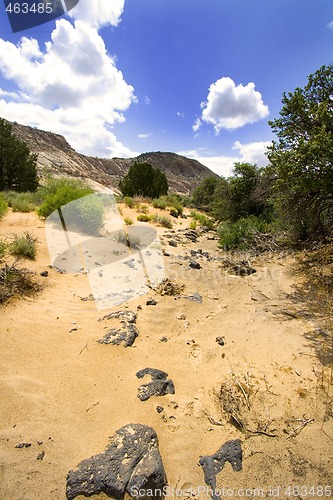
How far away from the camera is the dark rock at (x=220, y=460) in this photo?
1.86 meters

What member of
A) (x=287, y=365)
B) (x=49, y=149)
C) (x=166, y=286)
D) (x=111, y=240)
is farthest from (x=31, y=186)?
(x=49, y=149)

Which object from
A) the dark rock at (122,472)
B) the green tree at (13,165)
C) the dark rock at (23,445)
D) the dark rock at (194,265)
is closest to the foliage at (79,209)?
the dark rock at (194,265)

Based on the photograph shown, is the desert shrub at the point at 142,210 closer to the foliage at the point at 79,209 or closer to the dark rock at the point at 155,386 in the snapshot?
the foliage at the point at 79,209

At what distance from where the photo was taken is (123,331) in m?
3.66

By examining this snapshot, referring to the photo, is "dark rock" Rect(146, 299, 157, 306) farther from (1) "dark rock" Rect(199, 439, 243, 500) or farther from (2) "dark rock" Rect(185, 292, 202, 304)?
(1) "dark rock" Rect(199, 439, 243, 500)

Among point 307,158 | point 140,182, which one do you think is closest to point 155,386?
point 307,158

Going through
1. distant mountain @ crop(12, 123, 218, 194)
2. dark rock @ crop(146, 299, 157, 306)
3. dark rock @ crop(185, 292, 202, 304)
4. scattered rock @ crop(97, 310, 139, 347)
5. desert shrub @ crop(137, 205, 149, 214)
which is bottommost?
scattered rock @ crop(97, 310, 139, 347)

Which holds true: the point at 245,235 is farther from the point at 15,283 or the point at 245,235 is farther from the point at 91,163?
the point at 91,163

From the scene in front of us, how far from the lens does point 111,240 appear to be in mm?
8141

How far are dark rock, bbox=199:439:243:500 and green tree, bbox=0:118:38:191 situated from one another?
20.1m

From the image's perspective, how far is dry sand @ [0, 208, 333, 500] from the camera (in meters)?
1.86

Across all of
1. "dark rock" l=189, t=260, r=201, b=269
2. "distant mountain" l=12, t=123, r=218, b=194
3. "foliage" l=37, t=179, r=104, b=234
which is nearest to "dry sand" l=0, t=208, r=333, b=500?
"dark rock" l=189, t=260, r=201, b=269

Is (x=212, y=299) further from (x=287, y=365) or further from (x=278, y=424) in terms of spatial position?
(x=278, y=424)

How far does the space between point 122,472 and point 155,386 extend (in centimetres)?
93
